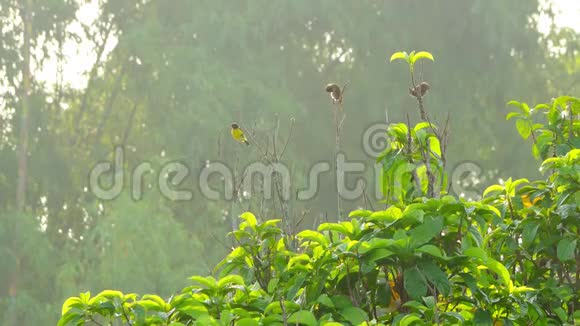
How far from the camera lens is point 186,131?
12828 millimetres

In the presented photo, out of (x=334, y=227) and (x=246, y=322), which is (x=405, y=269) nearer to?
(x=334, y=227)

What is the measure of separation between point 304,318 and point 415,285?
0.25 m

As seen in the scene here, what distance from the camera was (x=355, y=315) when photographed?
7.13 ft

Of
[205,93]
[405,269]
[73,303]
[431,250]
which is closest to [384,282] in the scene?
[405,269]

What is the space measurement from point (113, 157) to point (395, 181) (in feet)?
38.4

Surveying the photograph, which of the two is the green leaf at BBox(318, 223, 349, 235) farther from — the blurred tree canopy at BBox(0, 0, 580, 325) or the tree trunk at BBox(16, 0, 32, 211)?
the tree trunk at BBox(16, 0, 32, 211)

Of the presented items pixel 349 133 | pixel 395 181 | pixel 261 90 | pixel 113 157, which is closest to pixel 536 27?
pixel 349 133

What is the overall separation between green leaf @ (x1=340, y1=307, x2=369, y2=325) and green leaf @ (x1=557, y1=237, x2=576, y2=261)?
57 centimetres

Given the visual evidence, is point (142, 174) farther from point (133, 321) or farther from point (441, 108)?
point (133, 321)

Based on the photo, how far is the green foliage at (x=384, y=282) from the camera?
2.17m

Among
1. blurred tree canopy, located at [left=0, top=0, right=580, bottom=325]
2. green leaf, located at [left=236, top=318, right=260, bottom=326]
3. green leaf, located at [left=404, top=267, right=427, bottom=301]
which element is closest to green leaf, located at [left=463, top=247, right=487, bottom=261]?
green leaf, located at [left=404, top=267, right=427, bottom=301]

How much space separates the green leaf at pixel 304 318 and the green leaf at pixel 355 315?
0.09 m

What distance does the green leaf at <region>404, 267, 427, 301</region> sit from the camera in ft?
7.15

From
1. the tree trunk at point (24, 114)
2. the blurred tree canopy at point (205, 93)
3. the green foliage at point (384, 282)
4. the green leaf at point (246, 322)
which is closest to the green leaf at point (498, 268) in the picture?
the green foliage at point (384, 282)
